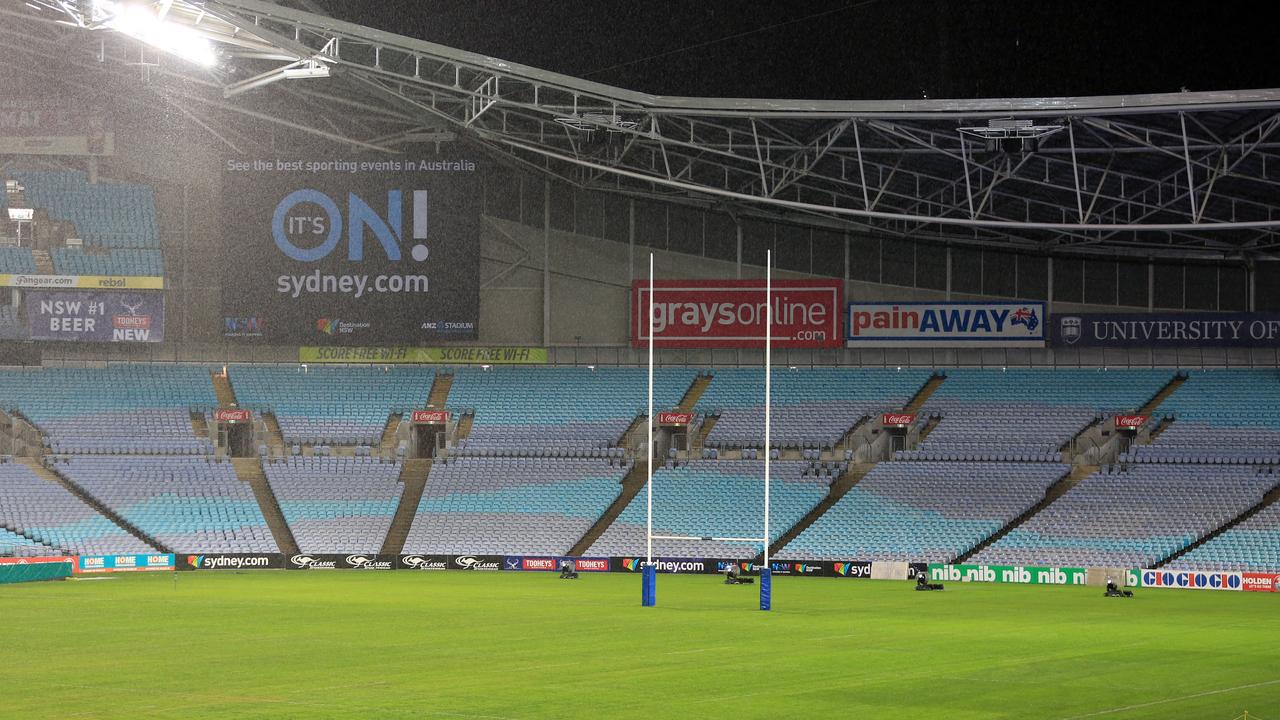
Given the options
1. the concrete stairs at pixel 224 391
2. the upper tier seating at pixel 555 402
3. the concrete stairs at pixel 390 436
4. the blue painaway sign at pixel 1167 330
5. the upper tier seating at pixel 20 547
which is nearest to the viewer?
the upper tier seating at pixel 20 547

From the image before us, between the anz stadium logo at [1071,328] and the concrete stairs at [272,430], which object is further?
the concrete stairs at [272,430]

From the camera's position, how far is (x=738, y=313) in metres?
60.8

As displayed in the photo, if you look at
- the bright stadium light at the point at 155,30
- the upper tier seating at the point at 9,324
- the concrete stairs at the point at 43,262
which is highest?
the bright stadium light at the point at 155,30

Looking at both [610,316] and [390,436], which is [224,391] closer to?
[390,436]

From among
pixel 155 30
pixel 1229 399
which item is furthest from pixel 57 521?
pixel 1229 399

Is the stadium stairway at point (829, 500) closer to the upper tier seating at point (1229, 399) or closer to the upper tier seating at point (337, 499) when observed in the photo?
the upper tier seating at point (1229, 399)

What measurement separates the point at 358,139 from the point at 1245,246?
34.3m

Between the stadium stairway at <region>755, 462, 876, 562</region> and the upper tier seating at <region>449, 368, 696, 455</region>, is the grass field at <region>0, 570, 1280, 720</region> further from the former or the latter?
the upper tier seating at <region>449, 368, 696, 455</region>

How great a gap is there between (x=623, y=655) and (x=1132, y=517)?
1297 inches

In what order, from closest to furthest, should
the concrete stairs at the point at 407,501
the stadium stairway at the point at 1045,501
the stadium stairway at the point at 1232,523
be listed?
the stadium stairway at the point at 1232,523 < the stadium stairway at the point at 1045,501 < the concrete stairs at the point at 407,501

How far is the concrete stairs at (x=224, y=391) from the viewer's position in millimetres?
61875

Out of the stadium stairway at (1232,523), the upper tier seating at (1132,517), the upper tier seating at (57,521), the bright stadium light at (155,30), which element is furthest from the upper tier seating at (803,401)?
the bright stadium light at (155,30)

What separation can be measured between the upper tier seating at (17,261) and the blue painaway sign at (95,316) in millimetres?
919

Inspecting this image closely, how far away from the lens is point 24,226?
59906mm
